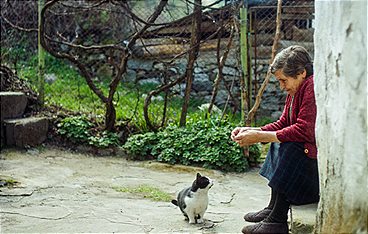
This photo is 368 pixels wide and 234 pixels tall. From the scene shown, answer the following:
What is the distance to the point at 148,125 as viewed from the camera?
20.6 feet

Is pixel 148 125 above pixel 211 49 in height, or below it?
below

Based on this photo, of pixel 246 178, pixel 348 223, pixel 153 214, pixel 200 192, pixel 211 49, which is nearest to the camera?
pixel 348 223

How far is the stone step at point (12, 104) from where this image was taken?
6.13 metres

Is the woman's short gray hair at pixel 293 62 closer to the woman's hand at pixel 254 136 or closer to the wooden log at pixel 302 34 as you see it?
the woman's hand at pixel 254 136

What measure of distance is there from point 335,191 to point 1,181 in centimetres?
310

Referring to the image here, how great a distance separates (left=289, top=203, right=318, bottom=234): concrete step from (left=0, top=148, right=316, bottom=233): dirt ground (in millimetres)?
357

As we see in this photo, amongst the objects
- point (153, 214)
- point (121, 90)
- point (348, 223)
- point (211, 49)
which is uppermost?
point (211, 49)

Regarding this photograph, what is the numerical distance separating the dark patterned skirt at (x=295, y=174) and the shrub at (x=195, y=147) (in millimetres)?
2366

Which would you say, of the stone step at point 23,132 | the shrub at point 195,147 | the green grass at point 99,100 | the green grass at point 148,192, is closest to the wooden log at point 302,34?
the green grass at point 99,100

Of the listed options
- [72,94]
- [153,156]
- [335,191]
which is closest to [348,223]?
[335,191]

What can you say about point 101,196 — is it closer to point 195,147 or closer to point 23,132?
point 195,147

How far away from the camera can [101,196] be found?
4.39 metres

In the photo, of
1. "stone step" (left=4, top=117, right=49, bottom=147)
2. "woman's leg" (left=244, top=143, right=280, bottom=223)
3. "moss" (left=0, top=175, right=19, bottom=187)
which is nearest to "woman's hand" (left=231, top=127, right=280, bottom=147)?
"woman's leg" (left=244, top=143, right=280, bottom=223)

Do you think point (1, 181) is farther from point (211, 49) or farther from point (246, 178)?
point (211, 49)
